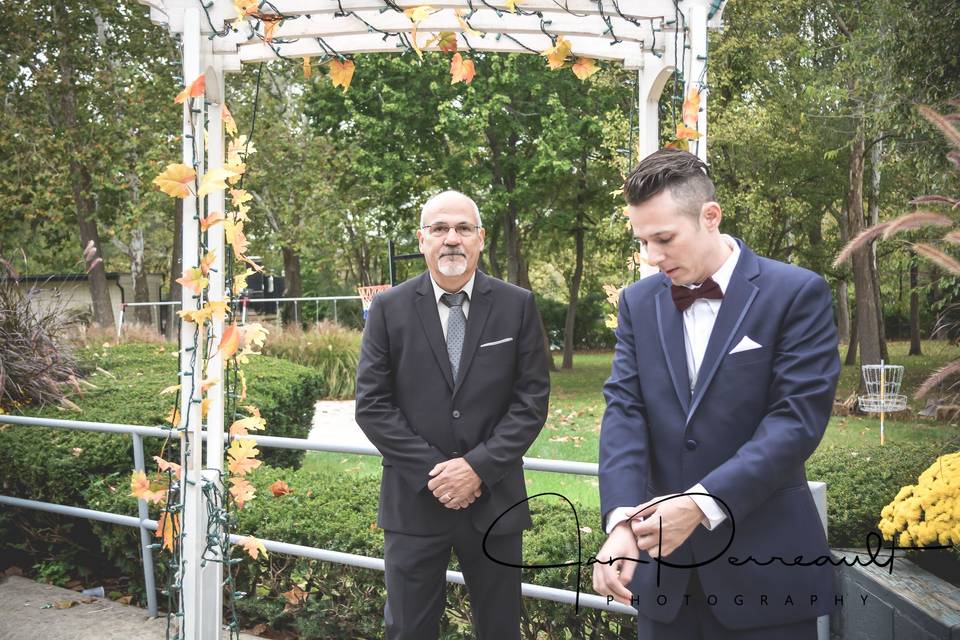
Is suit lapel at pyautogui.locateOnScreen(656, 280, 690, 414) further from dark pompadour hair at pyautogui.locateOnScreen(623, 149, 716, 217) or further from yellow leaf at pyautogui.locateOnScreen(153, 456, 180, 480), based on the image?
yellow leaf at pyautogui.locateOnScreen(153, 456, 180, 480)

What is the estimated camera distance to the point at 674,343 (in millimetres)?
2293

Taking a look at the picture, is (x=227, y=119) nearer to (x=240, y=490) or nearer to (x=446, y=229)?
(x=446, y=229)

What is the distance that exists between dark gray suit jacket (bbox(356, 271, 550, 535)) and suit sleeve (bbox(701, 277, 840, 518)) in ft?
3.59

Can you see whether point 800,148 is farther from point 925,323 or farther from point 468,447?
point 925,323

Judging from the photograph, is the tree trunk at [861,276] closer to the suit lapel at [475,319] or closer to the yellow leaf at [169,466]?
the suit lapel at [475,319]

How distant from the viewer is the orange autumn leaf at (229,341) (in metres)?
3.23

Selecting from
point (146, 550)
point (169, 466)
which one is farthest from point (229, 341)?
point (146, 550)

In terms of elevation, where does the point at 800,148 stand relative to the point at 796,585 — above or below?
above

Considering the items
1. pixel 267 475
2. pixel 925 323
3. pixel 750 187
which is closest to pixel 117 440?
pixel 267 475

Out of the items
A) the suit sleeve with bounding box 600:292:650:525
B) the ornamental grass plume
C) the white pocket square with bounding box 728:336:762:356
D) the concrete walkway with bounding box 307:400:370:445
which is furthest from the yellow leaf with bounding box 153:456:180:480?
the concrete walkway with bounding box 307:400:370:445

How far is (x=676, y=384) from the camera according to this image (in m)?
2.26

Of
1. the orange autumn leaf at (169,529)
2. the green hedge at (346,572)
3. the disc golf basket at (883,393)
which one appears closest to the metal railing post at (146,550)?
the green hedge at (346,572)

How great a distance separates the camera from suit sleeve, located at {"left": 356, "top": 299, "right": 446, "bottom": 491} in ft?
9.95

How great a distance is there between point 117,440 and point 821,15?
17.5m
